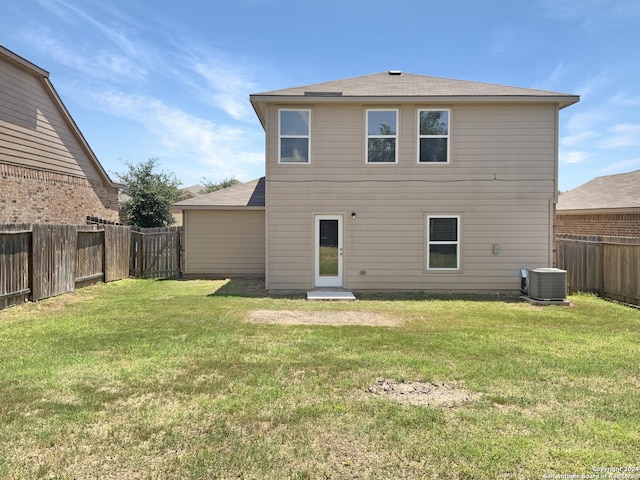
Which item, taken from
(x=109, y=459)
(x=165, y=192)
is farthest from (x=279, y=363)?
(x=165, y=192)

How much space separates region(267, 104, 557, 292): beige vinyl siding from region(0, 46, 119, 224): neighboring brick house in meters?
7.41

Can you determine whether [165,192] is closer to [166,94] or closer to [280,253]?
[166,94]

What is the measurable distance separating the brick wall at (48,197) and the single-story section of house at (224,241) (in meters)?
4.10

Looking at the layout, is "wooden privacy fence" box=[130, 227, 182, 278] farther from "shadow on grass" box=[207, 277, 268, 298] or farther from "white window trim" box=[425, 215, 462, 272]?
"white window trim" box=[425, 215, 462, 272]

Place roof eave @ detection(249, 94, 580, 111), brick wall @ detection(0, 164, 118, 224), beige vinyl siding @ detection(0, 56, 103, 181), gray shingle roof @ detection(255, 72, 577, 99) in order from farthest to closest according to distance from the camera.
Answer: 1. beige vinyl siding @ detection(0, 56, 103, 181)
2. brick wall @ detection(0, 164, 118, 224)
3. gray shingle roof @ detection(255, 72, 577, 99)
4. roof eave @ detection(249, 94, 580, 111)

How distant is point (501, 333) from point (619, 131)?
2847 centimetres

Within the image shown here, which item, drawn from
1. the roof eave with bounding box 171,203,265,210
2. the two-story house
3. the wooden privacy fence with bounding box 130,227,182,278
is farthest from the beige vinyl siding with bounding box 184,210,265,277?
the two-story house

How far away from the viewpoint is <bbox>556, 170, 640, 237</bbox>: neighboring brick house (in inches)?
543

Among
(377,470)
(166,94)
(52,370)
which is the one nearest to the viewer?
(377,470)

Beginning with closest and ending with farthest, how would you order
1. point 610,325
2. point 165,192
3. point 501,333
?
point 501,333
point 610,325
point 165,192

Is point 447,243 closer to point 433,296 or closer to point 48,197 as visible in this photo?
point 433,296

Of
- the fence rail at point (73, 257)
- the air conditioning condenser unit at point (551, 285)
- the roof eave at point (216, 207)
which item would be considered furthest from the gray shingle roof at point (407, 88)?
the fence rail at point (73, 257)

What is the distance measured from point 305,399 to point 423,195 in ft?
27.3

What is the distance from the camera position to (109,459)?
10.3 ft
